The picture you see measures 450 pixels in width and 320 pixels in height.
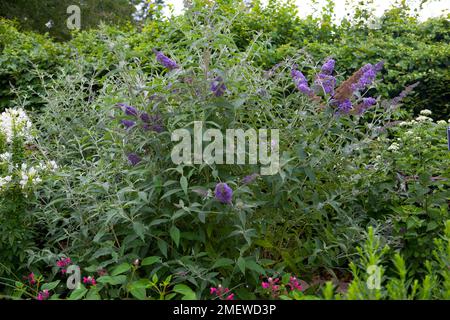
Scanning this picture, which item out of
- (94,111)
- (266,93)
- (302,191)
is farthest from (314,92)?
(94,111)

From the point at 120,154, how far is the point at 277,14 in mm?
4184

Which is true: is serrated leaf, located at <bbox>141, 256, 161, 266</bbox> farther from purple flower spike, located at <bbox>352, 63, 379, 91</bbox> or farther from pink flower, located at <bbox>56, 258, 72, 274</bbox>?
purple flower spike, located at <bbox>352, 63, 379, 91</bbox>

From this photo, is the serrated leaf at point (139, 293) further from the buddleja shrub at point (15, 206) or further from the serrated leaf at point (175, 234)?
the buddleja shrub at point (15, 206)

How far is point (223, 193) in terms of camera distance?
267 cm

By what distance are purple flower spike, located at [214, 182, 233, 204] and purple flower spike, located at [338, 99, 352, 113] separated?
945 millimetres

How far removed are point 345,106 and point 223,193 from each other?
3.26 ft

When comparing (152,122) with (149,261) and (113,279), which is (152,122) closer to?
(149,261)

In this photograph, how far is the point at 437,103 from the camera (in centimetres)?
641

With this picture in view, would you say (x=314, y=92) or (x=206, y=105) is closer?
(x=206, y=105)

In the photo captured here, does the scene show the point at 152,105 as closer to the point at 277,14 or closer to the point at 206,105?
the point at 206,105

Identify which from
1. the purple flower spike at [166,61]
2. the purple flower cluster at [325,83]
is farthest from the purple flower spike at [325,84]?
the purple flower spike at [166,61]

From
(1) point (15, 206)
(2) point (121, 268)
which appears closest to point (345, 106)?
(2) point (121, 268)

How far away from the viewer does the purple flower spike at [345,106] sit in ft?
10.5

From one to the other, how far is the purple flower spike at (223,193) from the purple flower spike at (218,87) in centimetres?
59
